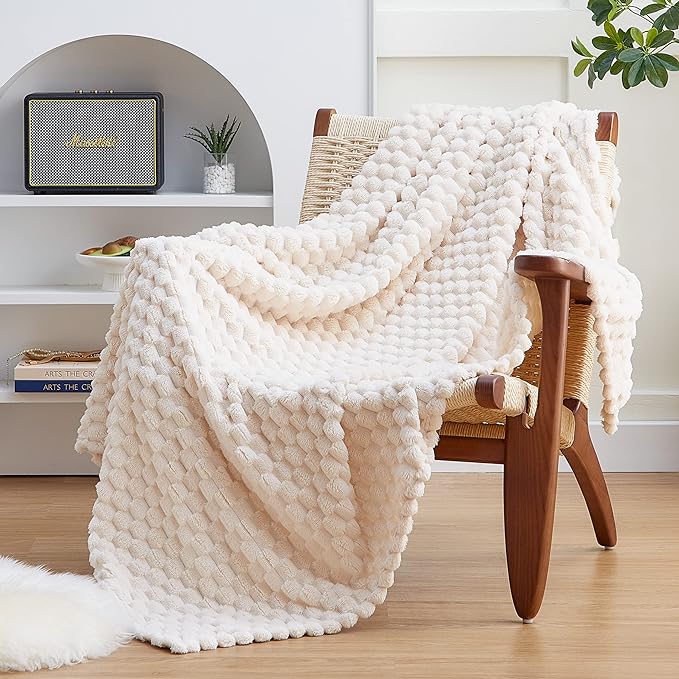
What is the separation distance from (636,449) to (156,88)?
5.19 feet

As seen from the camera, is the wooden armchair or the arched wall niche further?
the arched wall niche

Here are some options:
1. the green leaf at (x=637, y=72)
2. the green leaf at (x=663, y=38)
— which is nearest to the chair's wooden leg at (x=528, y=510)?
the green leaf at (x=637, y=72)

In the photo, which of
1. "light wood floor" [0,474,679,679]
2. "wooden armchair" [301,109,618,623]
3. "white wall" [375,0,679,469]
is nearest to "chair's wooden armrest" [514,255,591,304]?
"wooden armchair" [301,109,618,623]

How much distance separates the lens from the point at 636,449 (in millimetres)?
2695

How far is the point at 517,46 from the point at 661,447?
110cm

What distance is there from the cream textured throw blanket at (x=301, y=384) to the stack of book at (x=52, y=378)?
26.8 inches

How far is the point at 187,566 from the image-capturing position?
5.31 ft

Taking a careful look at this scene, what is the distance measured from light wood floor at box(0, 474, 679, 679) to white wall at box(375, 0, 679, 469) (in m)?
0.36

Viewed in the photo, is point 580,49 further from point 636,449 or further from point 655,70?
point 636,449

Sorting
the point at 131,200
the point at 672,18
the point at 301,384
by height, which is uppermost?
the point at 672,18

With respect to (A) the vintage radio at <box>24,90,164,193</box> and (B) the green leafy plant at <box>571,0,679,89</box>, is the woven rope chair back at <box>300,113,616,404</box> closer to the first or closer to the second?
(B) the green leafy plant at <box>571,0,679,89</box>

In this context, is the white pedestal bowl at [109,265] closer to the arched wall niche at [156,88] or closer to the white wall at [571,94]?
the arched wall niche at [156,88]

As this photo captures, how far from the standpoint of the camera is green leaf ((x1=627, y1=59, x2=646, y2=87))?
2164mm

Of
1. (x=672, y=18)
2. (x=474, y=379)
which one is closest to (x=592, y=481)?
(x=474, y=379)
